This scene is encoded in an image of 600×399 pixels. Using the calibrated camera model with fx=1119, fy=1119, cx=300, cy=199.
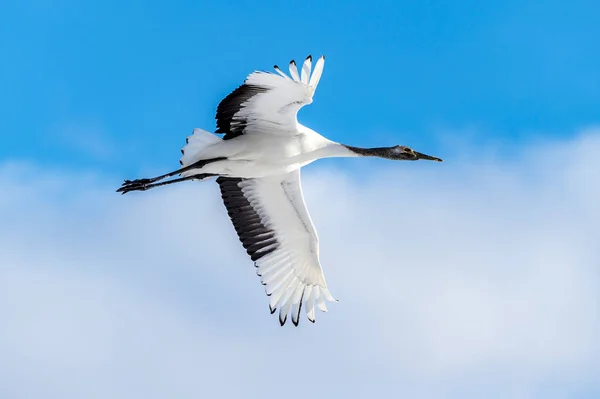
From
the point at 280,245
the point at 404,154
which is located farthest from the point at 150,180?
the point at 404,154

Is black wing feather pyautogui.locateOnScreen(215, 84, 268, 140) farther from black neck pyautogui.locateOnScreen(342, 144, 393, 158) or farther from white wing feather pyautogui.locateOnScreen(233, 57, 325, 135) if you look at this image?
black neck pyautogui.locateOnScreen(342, 144, 393, 158)

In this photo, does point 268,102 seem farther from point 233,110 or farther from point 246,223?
point 246,223

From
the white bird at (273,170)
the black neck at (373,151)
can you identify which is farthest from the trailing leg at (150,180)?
the black neck at (373,151)

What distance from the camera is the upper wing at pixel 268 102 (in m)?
17.2

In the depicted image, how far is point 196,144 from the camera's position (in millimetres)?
18594

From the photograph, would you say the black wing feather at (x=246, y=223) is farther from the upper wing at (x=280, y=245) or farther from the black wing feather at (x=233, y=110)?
the black wing feather at (x=233, y=110)

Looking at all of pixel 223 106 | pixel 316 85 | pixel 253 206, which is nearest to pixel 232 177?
pixel 253 206

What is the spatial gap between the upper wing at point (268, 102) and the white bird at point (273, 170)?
2 centimetres

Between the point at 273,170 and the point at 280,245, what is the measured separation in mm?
1899

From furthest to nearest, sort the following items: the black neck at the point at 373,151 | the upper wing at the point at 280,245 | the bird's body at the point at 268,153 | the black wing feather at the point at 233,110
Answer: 1. the upper wing at the point at 280,245
2. the black neck at the point at 373,151
3. the bird's body at the point at 268,153
4. the black wing feather at the point at 233,110

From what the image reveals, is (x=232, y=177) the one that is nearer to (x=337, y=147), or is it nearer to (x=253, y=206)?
(x=253, y=206)

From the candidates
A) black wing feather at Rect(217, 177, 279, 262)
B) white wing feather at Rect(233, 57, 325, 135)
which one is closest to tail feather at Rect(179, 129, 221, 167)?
white wing feather at Rect(233, 57, 325, 135)

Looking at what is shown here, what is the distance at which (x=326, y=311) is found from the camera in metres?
20.1

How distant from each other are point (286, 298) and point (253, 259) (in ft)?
2.99
